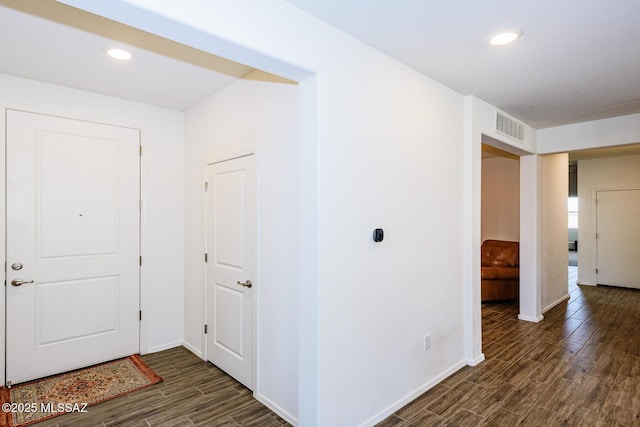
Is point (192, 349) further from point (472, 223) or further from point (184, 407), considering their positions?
point (472, 223)

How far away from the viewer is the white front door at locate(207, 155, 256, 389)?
2885 mm

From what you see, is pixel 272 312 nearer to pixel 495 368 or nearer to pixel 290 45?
pixel 290 45

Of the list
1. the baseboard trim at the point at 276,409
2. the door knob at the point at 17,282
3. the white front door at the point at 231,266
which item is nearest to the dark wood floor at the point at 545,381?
the baseboard trim at the point at 276,409

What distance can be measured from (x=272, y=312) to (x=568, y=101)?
3468 mm

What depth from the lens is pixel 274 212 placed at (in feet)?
8.52

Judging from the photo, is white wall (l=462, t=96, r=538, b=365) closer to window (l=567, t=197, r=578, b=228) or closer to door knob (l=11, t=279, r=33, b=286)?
door knob (l=11, t=279, r=33, b=286)

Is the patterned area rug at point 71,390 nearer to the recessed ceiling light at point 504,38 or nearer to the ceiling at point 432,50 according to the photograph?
the ceiling at point 432,50

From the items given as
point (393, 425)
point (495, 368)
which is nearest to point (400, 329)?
point (393, 425)

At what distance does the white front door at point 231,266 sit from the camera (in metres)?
2.88

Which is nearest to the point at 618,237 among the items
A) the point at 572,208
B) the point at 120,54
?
the point at 572,208

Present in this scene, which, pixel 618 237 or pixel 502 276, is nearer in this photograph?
pixel 502 276

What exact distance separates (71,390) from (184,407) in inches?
40.4

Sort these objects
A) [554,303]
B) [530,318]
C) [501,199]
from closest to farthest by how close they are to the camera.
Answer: [530,318] < [554,303] < [501,199]

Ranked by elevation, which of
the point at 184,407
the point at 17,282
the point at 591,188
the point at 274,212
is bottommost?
the point at 184,407
